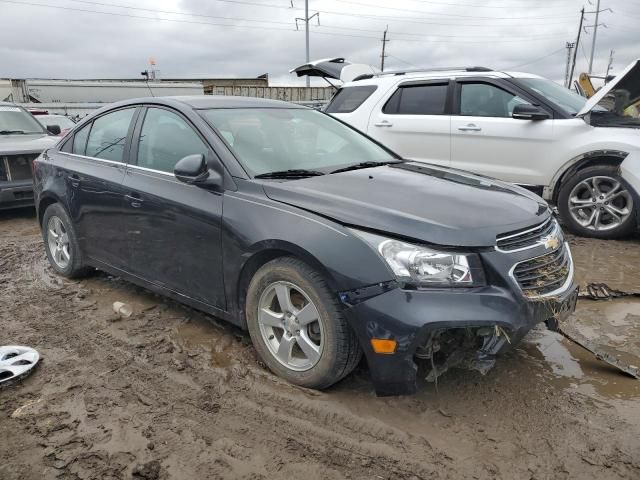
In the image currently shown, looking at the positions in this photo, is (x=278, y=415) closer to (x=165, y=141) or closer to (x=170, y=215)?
(x=170, y=215)

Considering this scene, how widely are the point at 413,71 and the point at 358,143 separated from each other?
11.3 ft

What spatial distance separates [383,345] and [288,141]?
5.68ft

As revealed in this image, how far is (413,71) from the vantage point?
283 inches

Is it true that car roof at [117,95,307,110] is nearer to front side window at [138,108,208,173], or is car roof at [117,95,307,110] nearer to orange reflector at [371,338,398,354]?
front side window at [138,108,208,173]

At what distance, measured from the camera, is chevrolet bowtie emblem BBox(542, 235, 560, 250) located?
9.55ft

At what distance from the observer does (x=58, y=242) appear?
4.97 m

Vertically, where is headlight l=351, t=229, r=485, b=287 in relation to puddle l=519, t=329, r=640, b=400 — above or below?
above

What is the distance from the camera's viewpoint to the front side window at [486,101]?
632 cm

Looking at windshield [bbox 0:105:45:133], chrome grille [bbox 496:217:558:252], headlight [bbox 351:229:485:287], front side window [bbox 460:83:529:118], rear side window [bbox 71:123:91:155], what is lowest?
headlight [bbox 351:229:485:287]

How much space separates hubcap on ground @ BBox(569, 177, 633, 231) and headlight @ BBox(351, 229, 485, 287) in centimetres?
398

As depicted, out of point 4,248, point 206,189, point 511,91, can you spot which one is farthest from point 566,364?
point 4,248

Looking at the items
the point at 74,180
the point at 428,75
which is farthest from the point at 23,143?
the point at 428,75

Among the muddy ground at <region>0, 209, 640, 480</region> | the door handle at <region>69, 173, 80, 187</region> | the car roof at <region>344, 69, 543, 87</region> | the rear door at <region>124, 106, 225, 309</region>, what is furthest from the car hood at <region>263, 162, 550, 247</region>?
the car roof at <region>344, 69, 543, 87</region>

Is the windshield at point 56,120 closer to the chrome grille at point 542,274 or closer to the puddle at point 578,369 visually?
the puddle at point 578,369
